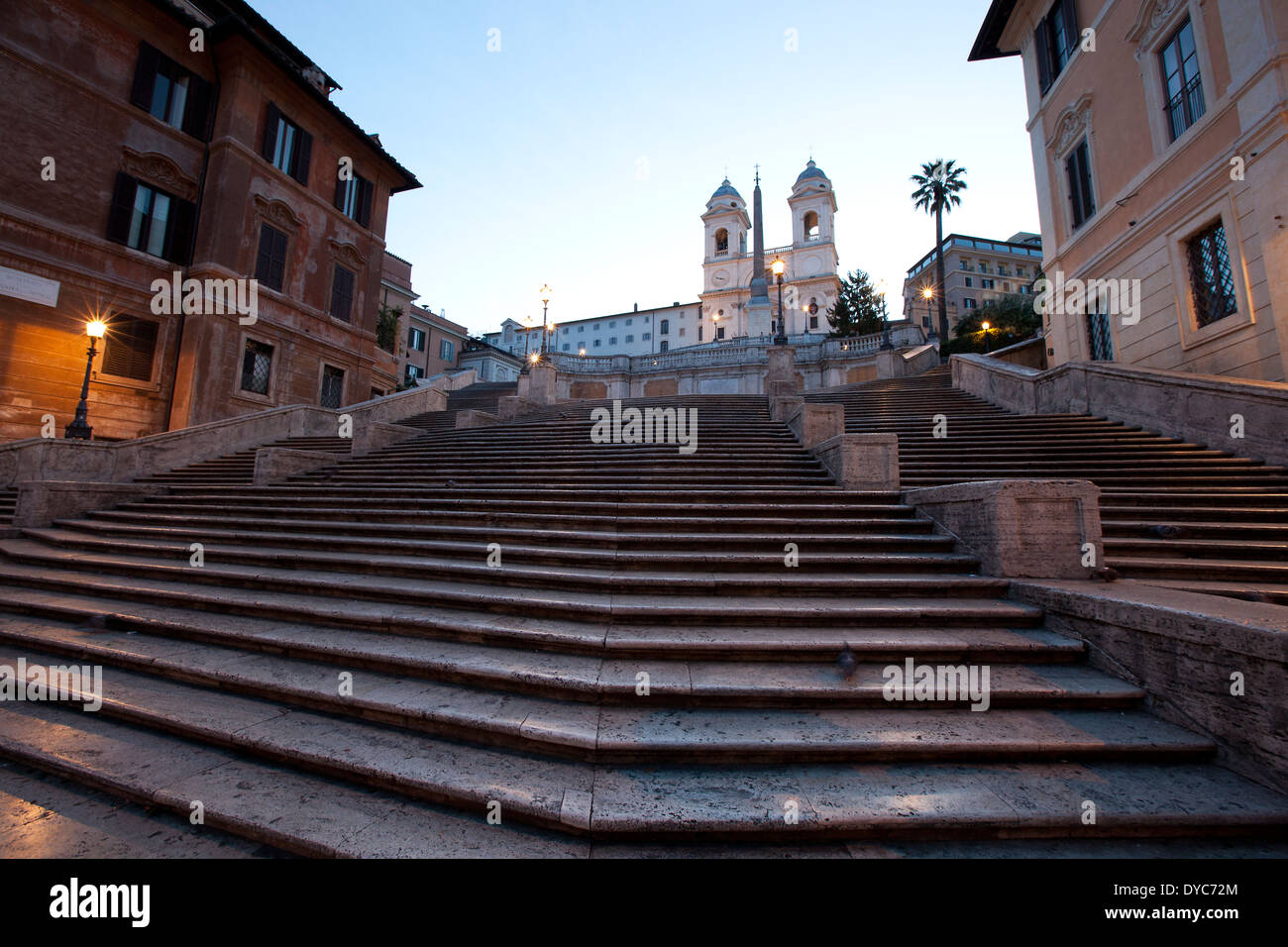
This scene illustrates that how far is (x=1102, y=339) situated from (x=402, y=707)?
1917 centimetres

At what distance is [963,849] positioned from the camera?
260cm

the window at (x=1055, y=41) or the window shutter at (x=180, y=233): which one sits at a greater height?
the window at (x=1055, y=41)

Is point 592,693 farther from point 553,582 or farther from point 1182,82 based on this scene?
point 1182,82

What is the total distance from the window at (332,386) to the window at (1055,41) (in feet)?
89.6

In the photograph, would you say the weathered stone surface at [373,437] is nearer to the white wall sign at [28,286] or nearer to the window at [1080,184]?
the white wall sign at [28,286]

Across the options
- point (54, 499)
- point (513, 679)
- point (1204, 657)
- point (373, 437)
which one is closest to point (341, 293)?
point (373, 437)

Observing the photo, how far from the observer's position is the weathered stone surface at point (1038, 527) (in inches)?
193

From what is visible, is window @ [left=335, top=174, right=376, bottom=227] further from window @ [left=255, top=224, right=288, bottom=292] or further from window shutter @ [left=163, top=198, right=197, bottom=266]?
window shutter @ [left=163, top=198, right=197, bottom=266]

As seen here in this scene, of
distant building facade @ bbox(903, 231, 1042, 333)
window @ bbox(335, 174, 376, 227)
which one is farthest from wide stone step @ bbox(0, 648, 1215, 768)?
distant building facade @ bbox(903, 231, 1042, 333)

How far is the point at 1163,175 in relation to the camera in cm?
1222

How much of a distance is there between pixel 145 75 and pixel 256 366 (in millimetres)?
9092

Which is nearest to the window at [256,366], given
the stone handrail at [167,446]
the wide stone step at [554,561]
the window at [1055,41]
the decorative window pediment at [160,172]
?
the stone handrail at [167,446]
